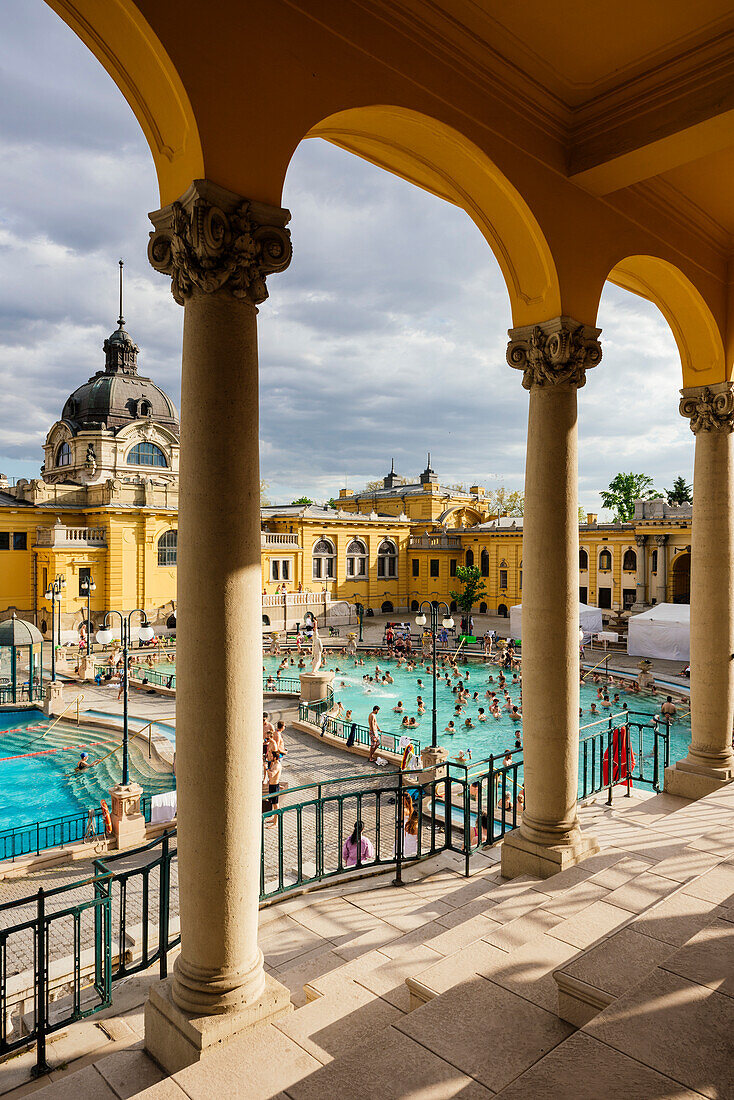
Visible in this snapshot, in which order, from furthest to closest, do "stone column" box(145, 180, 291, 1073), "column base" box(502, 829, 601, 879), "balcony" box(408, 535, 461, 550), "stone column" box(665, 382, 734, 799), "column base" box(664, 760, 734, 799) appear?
1. "balcony" box(408, 535, 461, 550)
2. "stone column" box(665, 382, 734, 799)
3. "column base" box(664, 760, 734, 799)
4. "column base" box(502, 829, 601, 879)
5. "stone column" box(145, 180, 291, 1073)

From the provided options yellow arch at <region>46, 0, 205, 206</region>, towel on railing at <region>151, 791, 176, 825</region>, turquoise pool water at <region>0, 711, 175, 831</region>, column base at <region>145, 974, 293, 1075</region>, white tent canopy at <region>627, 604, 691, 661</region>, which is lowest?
turquoise pool water at <region>0, 711, 175, 831</region>

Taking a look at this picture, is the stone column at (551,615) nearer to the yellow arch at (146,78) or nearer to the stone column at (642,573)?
the yellow arch at (146,78)

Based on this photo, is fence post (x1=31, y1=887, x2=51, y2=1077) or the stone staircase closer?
the stone staircase

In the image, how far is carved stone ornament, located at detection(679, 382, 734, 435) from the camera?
7148 mm

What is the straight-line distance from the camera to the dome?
19.1m

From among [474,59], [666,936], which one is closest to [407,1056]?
[666,936]

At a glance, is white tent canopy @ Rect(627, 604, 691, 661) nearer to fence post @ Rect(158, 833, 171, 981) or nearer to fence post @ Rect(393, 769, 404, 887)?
fence post @ Rect(393, 769, 404, 887)

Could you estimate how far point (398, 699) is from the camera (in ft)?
81.4

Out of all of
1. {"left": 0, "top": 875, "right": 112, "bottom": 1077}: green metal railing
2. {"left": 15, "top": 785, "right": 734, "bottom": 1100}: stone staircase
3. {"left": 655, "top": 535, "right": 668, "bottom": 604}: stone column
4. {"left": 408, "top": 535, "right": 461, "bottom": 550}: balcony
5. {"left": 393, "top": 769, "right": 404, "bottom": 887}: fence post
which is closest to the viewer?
{"left": 15, "top": 785, "right": 734, "bottom": 1100}: stone staircase

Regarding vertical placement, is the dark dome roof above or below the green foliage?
above

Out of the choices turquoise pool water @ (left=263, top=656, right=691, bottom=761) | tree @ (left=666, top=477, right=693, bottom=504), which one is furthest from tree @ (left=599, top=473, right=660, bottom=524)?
turquoise pool water @ (left=263, top=656, right=691, bottom=761)

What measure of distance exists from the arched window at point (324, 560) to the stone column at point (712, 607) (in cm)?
3619

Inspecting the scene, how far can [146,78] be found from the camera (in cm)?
324

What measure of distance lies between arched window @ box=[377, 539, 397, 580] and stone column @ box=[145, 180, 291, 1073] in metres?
43.4
